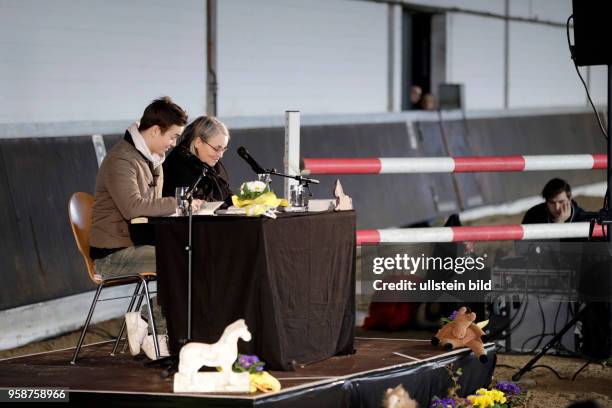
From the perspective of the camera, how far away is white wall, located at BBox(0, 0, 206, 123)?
834 centimetres

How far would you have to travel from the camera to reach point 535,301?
23.5ft

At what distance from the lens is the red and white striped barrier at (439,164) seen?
6578mm

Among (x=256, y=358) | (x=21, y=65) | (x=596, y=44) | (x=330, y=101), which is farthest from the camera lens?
(x=330, y=101)

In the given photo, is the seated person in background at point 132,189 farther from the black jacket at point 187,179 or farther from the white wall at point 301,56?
the white wall at point 301,56

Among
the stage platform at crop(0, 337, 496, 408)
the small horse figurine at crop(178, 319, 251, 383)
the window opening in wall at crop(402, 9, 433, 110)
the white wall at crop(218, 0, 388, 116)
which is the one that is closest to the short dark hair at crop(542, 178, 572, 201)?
the stage platform at crop(0, 337, 496, 408)

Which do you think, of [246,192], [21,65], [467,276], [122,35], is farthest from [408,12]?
[246,192]

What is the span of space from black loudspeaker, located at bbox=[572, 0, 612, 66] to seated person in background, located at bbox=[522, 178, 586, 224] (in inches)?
57.7

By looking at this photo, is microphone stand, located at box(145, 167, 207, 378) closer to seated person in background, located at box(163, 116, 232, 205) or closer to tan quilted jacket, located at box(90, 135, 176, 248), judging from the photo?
tan quilted jacket, located at box(90, 135, 176, 248)

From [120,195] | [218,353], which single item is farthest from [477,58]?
[218,353]

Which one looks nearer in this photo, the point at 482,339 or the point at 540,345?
the point at 482,339

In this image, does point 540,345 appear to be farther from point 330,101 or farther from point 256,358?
point 330,101

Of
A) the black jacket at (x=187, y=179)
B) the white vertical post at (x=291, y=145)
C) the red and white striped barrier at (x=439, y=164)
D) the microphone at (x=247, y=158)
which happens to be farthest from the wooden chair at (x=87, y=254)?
the red and white striped barrier at (x=439, y=164)

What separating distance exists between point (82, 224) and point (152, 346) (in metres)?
0.64

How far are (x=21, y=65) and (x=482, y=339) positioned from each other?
155 inches
